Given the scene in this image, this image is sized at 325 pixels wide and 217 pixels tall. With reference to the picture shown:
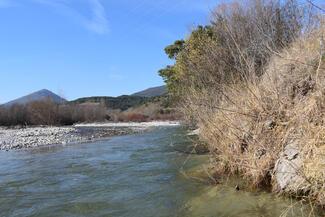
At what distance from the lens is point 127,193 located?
9.66 m

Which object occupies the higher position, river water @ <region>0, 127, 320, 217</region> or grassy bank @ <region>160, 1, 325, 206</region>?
grassy bank @ <region>160, 1, 325, 206</region>

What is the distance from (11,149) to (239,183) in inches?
676

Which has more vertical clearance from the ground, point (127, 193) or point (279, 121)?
point (279, 121)

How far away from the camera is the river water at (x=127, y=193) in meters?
7.50

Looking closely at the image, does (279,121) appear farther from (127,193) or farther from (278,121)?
(127,193)

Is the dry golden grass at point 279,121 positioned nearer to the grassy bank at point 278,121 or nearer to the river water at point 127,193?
the grassy bank at point 278,121

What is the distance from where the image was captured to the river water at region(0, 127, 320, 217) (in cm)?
750

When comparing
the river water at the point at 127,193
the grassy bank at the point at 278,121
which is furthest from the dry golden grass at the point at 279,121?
the river water at the point at 127,193

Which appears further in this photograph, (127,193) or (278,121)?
(127,193)

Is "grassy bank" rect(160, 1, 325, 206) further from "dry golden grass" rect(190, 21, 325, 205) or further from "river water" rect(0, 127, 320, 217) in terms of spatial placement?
"river water" rect(0, 127, 320, 217)

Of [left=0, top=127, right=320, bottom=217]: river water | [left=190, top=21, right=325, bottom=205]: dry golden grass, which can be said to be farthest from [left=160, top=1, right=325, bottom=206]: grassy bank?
[left=0, top=127, right=320, bottom=217]: river water

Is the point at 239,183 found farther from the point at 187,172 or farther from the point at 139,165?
the point at 139,165

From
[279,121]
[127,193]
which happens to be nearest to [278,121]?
[279,121]

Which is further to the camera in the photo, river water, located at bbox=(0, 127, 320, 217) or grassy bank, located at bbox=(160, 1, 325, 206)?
river water, located at bbox=(0, 127, 320, 217)
